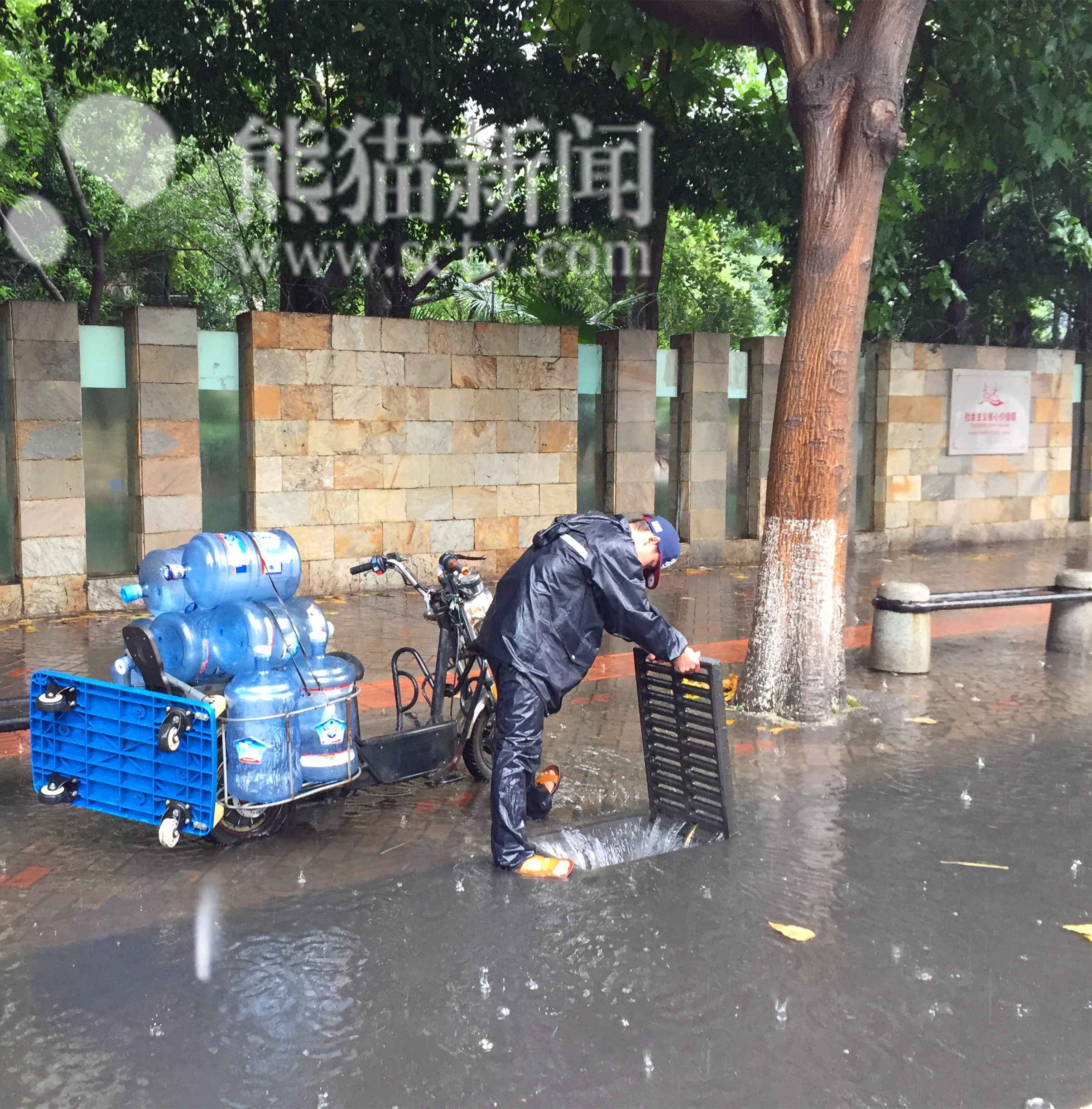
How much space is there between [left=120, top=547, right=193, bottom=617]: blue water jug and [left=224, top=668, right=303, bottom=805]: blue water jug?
1.99 ft

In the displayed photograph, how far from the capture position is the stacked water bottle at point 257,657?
15.8 feet

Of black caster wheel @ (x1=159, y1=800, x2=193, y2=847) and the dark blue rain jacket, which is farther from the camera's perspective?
the dark blue rain jacket

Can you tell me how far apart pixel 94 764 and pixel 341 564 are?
7.03m

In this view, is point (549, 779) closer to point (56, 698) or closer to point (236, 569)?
point (236, 569)

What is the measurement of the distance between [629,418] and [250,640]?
9.11 m

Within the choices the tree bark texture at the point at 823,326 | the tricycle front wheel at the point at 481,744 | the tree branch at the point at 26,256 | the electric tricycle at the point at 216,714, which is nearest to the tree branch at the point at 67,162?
the tree branch at the point at 26,256

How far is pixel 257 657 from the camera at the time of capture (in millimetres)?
4914

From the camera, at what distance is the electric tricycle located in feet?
15.2

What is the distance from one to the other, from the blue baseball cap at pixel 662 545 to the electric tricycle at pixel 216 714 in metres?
1.37

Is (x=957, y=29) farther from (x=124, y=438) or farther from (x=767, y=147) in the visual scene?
(x=124, y=438)

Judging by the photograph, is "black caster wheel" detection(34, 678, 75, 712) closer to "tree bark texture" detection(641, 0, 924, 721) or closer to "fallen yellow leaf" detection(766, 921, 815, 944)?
"fallen yellow leaf" detection(766, 921, 815, 944)

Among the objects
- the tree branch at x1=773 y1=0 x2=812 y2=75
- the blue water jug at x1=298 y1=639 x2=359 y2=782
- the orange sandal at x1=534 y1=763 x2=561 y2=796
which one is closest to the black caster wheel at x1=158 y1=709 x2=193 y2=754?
the blue water jug at x1=298 y1=639 x2=359 y2=782

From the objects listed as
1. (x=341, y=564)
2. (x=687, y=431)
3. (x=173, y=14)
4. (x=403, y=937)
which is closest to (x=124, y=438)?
(x=341, y=564)

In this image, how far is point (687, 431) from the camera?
14.0 m
